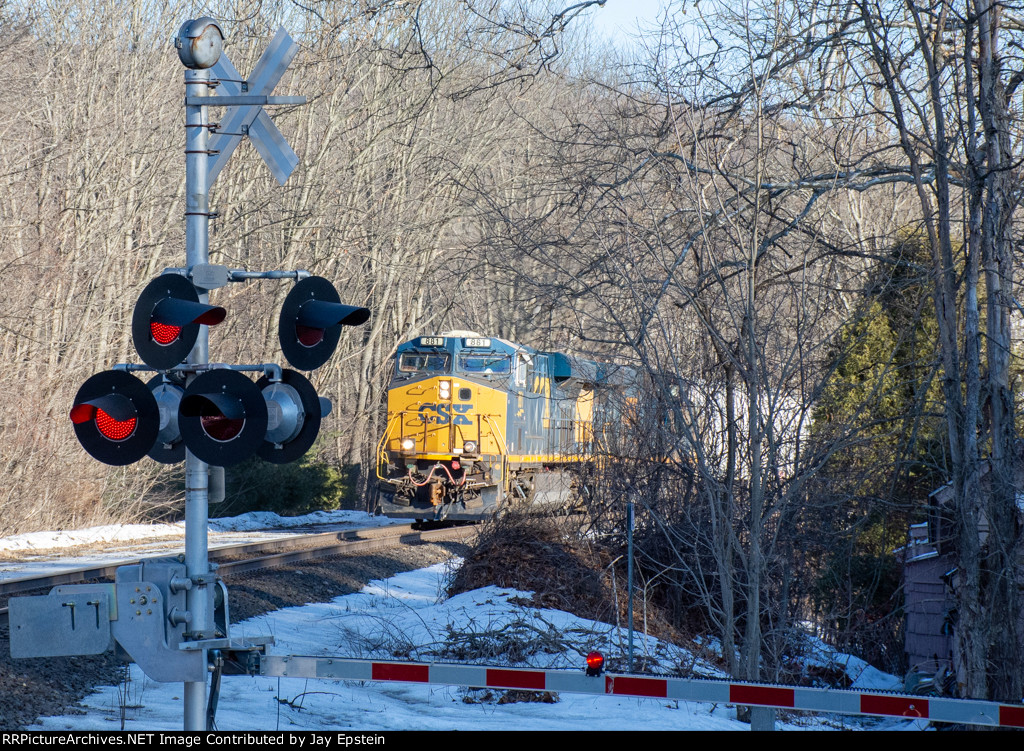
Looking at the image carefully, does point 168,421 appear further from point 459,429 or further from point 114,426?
point 459,429

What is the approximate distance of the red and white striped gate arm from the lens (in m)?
4.66

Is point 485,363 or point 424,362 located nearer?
point 485,363

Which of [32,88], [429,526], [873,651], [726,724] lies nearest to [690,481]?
[726,724]

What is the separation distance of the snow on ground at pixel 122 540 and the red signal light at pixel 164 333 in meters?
9.81

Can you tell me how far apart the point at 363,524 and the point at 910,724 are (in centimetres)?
1620

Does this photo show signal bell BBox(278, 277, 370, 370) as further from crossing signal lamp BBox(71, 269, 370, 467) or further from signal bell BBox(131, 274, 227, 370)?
signal bell BBox(131, 274, 227, 370)

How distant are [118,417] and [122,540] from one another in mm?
15722

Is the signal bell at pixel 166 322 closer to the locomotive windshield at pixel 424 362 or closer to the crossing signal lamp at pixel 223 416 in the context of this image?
the crossing signal lamp at pixel 223 416

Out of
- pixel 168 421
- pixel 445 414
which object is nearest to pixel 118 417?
pixel 168 421

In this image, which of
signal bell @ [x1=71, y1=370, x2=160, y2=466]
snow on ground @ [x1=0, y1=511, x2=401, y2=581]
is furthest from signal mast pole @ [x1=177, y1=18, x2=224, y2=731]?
snow on ground @ [x1=0, y1=511, x2=401, y2=581]

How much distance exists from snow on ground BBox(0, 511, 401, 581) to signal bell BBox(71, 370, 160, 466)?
960 centimetres

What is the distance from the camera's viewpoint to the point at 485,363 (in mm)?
22172

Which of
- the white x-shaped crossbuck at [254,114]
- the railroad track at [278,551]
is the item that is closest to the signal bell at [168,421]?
the white x-shaped crossbuck at [254,114]

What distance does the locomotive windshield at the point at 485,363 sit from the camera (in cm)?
2203
